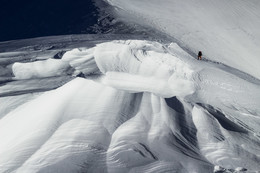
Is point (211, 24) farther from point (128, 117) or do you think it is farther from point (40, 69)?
point (128, 117)

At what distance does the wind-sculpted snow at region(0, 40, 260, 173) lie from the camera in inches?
121

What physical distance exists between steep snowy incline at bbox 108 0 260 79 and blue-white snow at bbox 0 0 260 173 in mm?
1013

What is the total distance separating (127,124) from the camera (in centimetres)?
353

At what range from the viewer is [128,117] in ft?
12.0

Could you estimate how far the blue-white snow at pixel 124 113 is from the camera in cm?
309

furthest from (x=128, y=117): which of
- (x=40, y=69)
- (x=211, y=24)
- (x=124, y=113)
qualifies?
(x=211, y=24)

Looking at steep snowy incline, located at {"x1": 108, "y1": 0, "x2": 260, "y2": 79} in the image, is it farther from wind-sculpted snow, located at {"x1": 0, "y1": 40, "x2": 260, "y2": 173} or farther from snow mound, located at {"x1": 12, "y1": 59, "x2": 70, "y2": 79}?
snow mound, located at {"x1": 12, "y1": 59, "x2": 70, "y2": 79}

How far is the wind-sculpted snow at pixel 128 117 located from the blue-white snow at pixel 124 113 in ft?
0.03

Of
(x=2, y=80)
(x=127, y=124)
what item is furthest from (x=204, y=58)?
(x=2, y=80)

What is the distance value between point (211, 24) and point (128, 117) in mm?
4635

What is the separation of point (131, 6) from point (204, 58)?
255 centimetres

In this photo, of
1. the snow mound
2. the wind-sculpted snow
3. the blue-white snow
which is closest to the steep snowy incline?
the blue-white snow

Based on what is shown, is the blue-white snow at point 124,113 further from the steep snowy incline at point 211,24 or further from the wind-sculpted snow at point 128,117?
the steep snowy incline at point 211,24

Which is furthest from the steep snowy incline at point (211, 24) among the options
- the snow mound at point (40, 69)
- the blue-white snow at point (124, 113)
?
the snow mound at point (40, 69)
